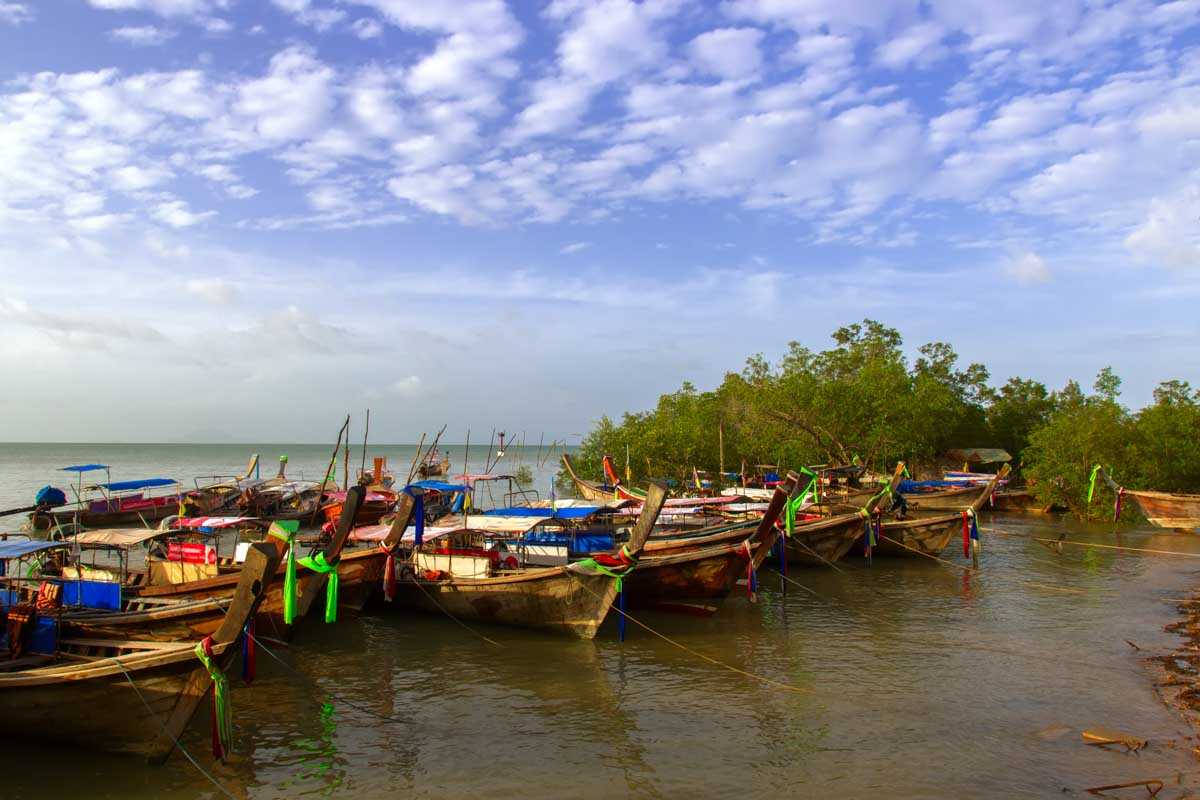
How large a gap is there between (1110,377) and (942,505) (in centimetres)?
1423

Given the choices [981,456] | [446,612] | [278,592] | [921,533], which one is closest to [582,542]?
[446,612]

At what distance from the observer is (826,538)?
2044 cm

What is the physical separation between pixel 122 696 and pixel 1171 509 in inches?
1209

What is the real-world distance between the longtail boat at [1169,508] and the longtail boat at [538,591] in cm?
2272

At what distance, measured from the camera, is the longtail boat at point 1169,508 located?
26.2 m

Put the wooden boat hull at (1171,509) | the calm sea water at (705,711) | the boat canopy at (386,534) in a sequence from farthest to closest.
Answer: the wooden boat hull at (1171,509) → the boat canopy at (386,534) → the calm sea water at (705,711)

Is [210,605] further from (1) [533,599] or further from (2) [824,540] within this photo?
(2) [824,540]

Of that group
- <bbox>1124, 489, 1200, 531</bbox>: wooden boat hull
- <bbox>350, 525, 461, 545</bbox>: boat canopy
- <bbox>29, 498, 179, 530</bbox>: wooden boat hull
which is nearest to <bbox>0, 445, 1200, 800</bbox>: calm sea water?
<bbox>350, 525, 461, 545</bbox>: boat canopy

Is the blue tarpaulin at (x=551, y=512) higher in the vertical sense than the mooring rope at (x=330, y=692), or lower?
higher

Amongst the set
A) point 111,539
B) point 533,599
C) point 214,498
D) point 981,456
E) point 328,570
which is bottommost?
point 533,599

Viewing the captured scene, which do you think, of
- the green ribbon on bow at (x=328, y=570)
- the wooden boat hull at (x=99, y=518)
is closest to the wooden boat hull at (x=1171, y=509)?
the green ribbon on bow at (x=328, y=570)

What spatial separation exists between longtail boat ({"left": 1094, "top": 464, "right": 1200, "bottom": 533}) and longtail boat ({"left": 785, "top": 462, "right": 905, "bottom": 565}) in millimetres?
12979

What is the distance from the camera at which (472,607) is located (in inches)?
568

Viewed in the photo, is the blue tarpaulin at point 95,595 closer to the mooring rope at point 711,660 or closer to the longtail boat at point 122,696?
the longtail boat at point 122,696
